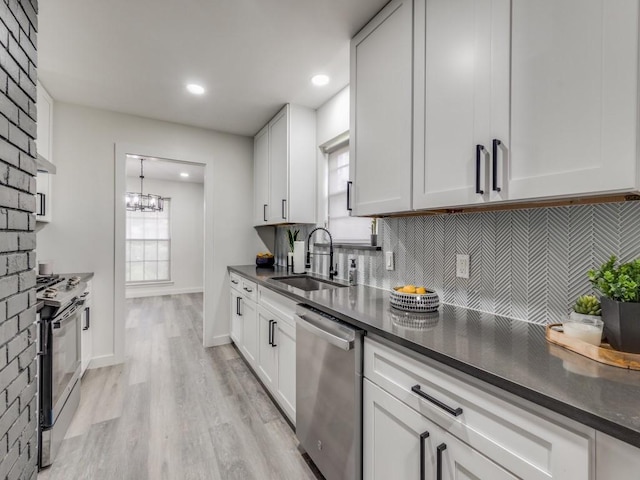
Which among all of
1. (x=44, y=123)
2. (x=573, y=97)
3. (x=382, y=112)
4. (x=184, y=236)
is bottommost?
(x=184, y=236)

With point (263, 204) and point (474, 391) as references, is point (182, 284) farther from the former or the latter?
point (474, 391)

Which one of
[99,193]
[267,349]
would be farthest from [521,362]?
[99,193]

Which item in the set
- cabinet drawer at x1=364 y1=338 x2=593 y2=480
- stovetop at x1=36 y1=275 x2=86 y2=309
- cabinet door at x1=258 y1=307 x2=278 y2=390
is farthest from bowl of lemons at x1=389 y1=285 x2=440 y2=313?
stovetop at x1=36 y1=275 x2=86 y2=309

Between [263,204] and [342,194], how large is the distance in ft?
3.63

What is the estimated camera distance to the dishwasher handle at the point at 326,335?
4.24ft

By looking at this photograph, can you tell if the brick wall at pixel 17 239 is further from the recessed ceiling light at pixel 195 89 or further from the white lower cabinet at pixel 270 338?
the recessed ceiling light at pixel 195 89

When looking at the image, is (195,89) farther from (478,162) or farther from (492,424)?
(492,424)

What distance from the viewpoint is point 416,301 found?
139 centimetres

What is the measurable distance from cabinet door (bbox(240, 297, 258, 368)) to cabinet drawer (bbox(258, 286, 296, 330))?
10.7 inches

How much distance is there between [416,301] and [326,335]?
1.47 feet

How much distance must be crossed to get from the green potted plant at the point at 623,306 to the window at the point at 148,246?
7.00 m

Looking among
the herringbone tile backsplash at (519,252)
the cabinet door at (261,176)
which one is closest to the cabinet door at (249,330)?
the cabinet door at (261,176)

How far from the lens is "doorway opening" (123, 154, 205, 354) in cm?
568

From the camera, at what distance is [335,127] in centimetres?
260
